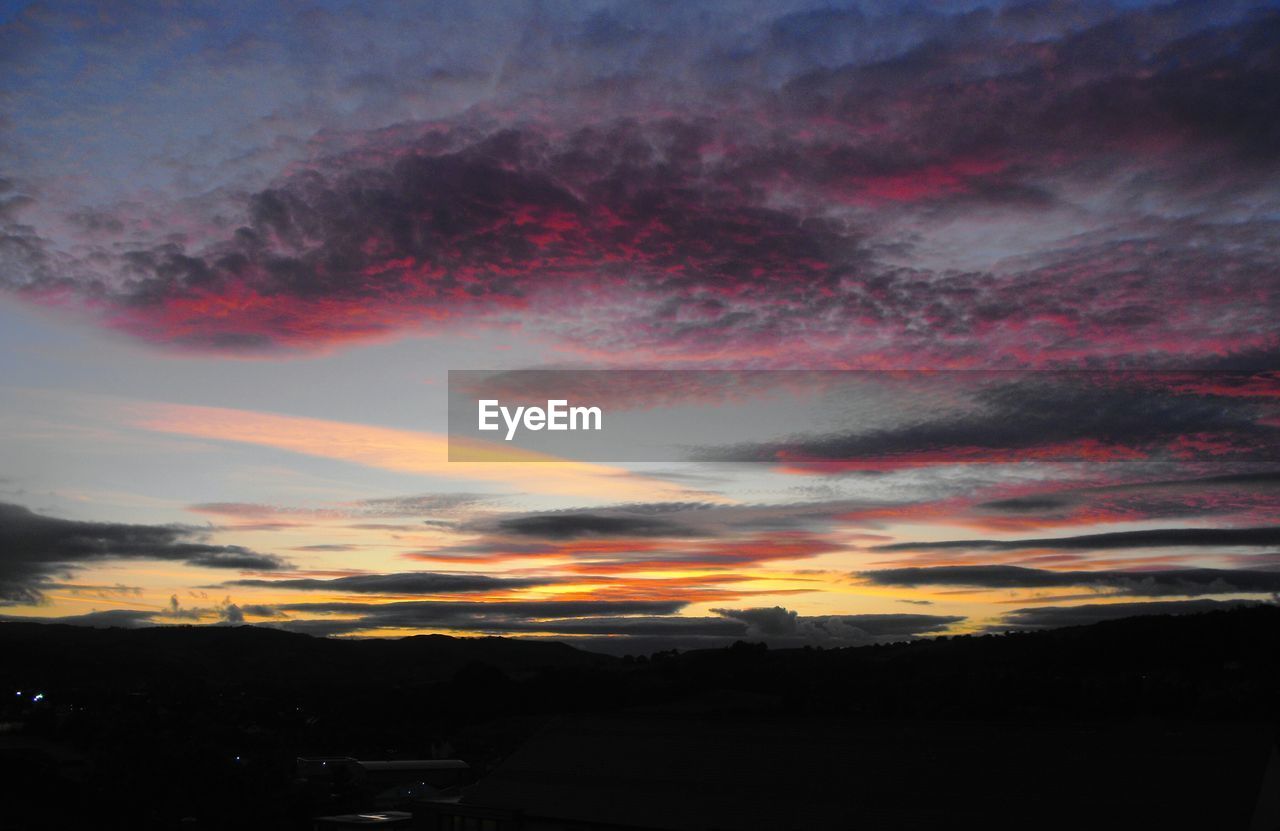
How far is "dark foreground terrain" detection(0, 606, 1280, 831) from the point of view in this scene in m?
24.2

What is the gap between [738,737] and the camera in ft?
102

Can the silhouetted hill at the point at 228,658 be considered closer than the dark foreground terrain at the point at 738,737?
No

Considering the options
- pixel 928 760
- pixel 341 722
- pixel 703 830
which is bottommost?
pixel 341 722

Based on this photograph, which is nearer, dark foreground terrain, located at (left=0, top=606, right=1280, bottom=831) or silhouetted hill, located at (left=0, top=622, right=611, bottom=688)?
dark foreground terrain, located at (left=0, top=606, right=1280, bottom=831)

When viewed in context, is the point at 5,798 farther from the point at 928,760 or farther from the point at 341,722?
the point at 341,722

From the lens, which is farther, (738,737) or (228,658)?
(228,658)

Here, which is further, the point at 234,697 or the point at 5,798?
the point at 234,697

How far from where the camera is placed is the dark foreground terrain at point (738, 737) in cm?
2425

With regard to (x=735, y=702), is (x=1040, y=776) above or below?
above

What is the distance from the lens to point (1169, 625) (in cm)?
8112

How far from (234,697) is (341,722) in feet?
74.9

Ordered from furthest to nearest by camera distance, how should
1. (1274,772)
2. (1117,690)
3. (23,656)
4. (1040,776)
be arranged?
(23,656)
(1117,690)
(1040,776)
(1274,772)

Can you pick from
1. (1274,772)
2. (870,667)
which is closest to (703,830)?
(1274,772)

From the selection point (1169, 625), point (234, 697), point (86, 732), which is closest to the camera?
point (86, 732)
